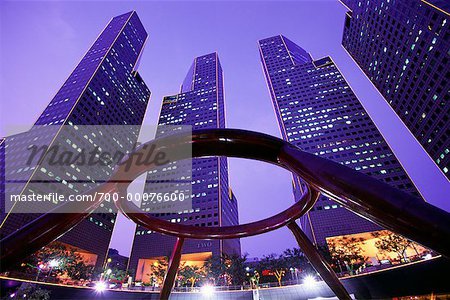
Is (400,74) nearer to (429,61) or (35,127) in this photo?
(429,61)

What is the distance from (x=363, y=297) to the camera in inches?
1167

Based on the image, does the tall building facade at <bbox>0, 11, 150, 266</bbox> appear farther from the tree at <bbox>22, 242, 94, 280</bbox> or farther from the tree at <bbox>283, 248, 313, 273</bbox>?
the tree at <bbox>283, 248, 313, 273</bbox>

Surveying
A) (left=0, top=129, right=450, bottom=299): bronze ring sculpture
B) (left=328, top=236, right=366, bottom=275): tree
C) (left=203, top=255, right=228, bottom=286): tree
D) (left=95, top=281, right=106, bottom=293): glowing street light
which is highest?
(left=328, top=236, right=366, bottom=275): tree

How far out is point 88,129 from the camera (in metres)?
87.3

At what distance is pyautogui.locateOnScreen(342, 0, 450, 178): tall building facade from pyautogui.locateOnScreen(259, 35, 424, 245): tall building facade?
39.8 ft

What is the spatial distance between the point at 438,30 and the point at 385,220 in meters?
81.1

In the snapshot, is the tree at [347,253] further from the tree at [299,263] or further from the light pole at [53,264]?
the light pole at [53,264]

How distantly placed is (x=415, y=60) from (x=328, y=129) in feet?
113

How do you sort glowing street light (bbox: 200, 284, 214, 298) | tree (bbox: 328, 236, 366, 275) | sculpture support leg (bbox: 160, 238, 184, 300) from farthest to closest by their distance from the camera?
1. tree (bbox: 328, 236, 366, 275)
2. glowing street light (bbox: 200, 284, 214, 298)
3. sculpture support leg (bbox: 160, 238, 184, 300)

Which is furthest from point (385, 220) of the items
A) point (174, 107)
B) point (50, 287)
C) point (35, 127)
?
point (174, 107)

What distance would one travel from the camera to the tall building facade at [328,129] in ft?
246

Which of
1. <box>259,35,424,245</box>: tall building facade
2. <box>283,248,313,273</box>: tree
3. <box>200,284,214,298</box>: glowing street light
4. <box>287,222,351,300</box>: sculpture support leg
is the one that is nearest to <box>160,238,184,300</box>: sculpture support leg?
<box>287,222,351,300</box>: sculpture support leg

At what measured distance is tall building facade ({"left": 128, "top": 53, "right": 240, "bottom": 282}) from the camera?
87.1 metres

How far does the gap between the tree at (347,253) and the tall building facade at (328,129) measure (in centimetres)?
274
